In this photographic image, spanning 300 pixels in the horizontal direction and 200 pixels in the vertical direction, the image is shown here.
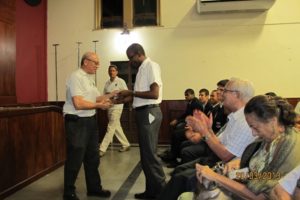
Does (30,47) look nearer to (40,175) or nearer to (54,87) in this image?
(54,87)

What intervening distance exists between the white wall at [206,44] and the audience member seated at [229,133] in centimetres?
454

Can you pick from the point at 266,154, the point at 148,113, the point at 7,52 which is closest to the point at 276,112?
the point at 266,154

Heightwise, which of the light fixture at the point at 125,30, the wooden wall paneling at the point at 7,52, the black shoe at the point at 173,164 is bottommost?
the black shoe at the point at 173,164

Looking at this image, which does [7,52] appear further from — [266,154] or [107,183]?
[266,154]

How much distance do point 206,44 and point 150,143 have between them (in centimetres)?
409

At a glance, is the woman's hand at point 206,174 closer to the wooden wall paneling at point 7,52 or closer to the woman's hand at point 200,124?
the woman's hand at point 200,124

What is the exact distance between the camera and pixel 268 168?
1404 mm

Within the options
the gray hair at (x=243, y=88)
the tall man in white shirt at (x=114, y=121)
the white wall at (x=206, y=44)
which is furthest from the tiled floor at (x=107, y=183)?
the white wall at (x=206, y=44)

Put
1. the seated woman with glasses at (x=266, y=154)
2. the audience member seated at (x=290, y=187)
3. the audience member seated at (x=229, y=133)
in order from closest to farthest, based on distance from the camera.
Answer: the audience member seated at (x=290, y=187) → the seated woman with glasses at (x=266, y=154) → the audience member seated at (x=229, y=133)

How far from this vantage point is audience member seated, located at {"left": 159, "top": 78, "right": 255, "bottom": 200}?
195 cm

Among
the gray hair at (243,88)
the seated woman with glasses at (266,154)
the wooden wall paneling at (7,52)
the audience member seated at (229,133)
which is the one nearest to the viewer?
the seated woman with glasses at (266,154)

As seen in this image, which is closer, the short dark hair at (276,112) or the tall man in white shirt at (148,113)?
the short dark hair at (276,112)

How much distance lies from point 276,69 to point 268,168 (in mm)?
5529

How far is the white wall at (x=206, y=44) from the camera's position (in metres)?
6.45
